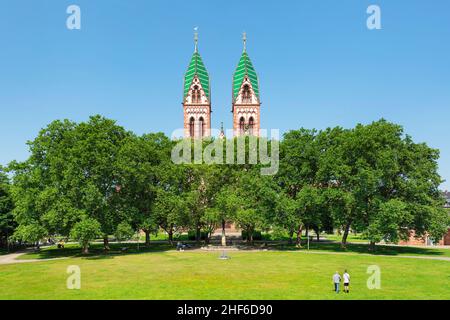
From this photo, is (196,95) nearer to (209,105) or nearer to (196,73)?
(209,105)

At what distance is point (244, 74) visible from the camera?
9562 cm

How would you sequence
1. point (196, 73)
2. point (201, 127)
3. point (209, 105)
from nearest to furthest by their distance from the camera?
point (201, 127) → point (209, 105) → point (196, 73)

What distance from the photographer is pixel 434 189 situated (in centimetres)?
4638

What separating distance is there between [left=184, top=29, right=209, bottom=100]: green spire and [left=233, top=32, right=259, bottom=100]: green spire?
8.14 m

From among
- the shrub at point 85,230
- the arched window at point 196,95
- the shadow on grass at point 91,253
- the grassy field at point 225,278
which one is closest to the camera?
the grassy field at point 225,278

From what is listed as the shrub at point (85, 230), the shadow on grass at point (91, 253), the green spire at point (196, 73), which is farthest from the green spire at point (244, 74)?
the shrub at point (85, 230)

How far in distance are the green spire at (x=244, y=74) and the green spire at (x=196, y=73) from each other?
8.14 meters

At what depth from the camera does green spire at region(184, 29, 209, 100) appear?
95.6 metres

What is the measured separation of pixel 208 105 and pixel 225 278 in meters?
70.9

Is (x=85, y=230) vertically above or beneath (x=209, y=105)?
beneath

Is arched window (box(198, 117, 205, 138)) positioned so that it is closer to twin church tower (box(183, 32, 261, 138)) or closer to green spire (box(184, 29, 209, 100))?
twin church tower (box(183, 32, 261, 138))

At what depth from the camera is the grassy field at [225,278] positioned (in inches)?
877

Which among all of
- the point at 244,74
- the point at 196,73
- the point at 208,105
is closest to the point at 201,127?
the point at 208,105

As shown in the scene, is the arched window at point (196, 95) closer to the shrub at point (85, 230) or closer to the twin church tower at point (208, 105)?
the twin church tower at point (208, 105)
